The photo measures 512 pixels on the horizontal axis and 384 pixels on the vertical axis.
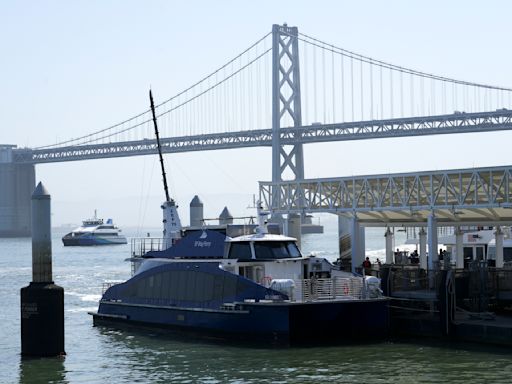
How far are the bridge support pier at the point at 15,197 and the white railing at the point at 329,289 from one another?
145321 mm

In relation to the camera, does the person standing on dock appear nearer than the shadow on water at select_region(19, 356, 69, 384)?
No

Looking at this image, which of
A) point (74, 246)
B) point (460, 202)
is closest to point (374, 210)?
point (460, 202)

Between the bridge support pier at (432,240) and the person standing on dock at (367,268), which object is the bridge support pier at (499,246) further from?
the person standing on dock at (367,268)

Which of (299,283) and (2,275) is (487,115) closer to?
(2,275)

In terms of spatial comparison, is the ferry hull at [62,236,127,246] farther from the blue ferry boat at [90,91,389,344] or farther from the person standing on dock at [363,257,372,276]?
the person standing on dock at [363,257,372,276]

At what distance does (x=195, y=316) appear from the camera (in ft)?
109

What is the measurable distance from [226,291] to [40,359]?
5.98m

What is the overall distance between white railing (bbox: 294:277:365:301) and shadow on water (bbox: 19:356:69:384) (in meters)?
6.55

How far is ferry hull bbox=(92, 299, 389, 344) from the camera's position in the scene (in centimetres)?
3064

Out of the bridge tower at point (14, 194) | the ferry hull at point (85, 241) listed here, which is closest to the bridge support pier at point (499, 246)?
the ferry hull at point (85, 241)

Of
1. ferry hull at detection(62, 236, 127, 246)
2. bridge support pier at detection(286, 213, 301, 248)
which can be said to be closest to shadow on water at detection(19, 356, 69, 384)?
bridge support pier at detection(286, 213, 301, 248)

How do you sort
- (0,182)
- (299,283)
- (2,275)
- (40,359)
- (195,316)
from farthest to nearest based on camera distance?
1. (0,182)
2. (2,275)
3. (195,316)
4. (299,283)
5. (40,359)

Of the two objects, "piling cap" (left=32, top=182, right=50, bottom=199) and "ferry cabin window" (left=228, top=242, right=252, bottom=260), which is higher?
"piling cap" (left=32, top=182, right=50, bottom=199)

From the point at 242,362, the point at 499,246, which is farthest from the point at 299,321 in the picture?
the point at 499,246
